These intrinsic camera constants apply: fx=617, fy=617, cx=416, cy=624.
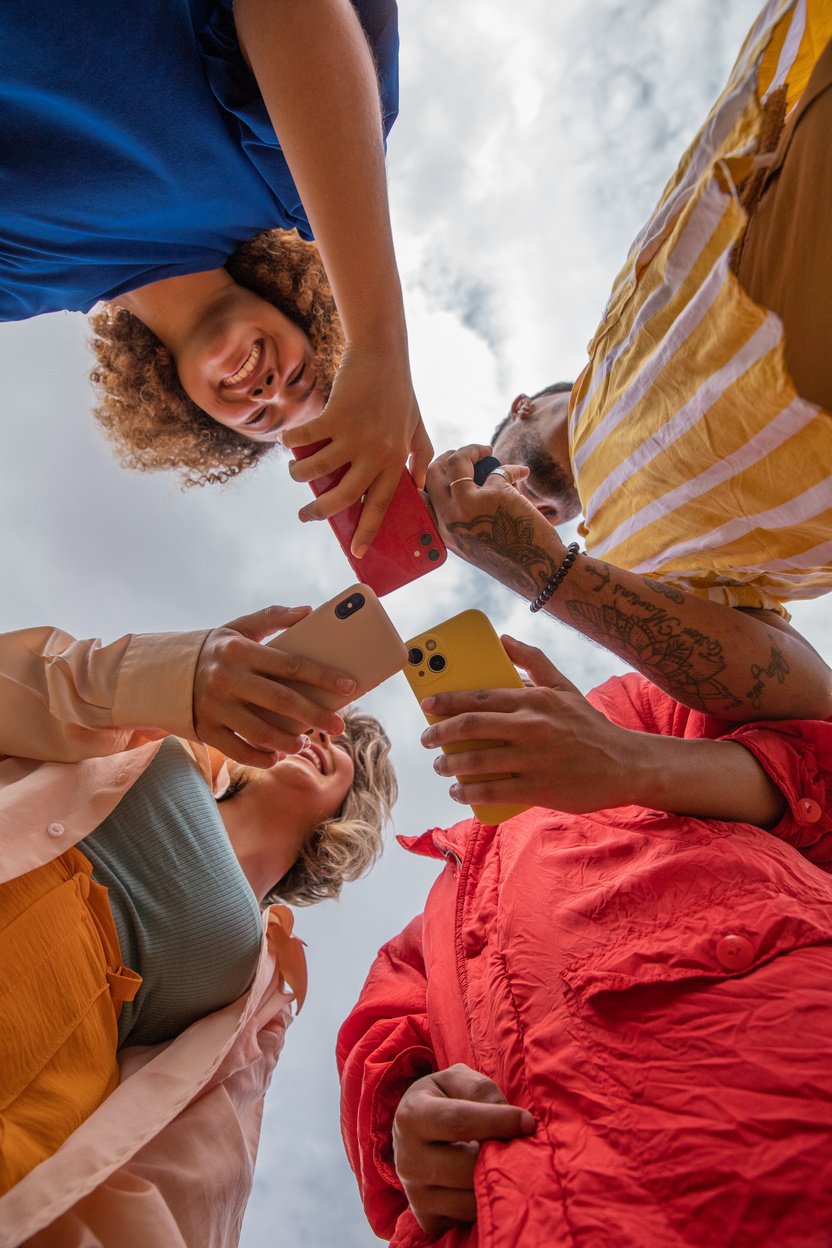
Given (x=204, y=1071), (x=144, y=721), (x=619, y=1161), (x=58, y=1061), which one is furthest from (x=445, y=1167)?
(x=144, y=721)

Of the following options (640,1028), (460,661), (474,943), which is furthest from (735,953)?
(460,661)

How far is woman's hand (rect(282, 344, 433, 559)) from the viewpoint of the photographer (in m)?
0.65

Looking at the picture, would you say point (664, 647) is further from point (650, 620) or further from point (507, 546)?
point (507, 546)

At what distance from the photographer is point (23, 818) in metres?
0.79

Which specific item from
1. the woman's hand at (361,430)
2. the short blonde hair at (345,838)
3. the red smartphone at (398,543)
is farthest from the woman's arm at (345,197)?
the short blonde hair at (345,838)

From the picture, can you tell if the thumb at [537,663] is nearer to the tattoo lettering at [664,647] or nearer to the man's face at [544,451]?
the tattoo lettering at [664,647]

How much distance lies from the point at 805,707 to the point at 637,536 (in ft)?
1.29

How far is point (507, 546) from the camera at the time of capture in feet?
3.19

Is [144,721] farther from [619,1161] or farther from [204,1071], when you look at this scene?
[619,1161]

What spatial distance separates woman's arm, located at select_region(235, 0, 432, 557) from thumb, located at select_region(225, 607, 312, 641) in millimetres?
217

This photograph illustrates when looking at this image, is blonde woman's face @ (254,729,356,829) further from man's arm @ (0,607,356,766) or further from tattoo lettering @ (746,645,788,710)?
tattoo lettering @ (746,645,788,710)

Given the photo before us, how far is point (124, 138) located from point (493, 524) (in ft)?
2.15

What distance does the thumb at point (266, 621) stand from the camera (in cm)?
86

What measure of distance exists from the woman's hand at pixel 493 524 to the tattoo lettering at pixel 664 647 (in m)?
0.09
